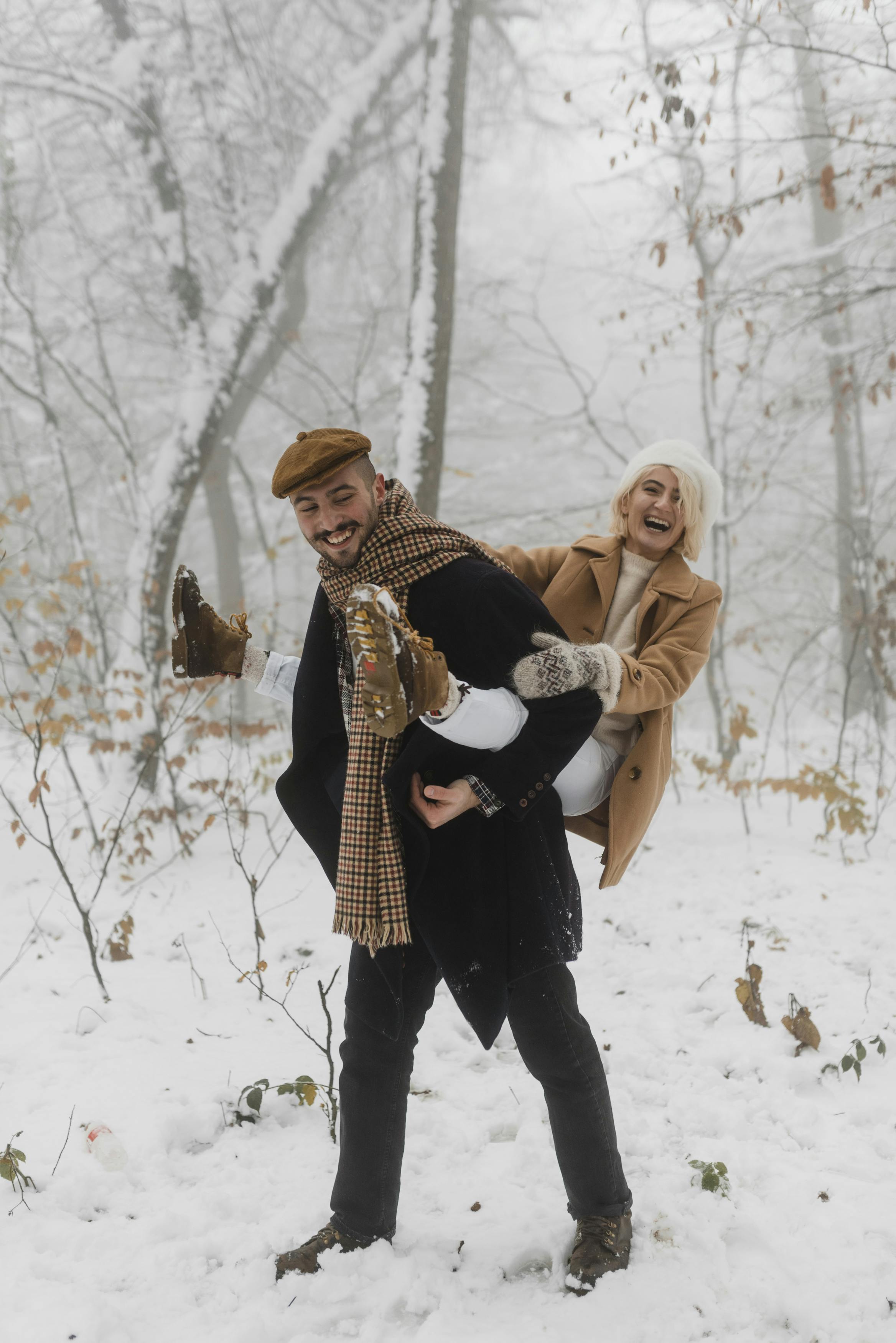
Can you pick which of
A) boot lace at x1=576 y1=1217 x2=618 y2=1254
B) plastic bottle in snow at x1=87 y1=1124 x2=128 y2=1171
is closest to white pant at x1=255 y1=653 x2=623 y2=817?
boot lace at x1=576 y1=1217 x2=618 y2=1254

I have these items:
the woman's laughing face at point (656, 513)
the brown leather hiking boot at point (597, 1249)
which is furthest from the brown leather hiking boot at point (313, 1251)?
the woman's laughing face at point (656, 513)

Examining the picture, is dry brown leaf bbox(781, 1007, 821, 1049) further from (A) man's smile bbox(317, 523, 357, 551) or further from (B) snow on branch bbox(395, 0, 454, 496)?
(B) snow on branch bbox(395, 0, 454, 496)

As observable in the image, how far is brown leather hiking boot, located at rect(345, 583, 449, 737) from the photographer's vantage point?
129 centimetres

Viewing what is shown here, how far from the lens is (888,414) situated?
17.6 meters

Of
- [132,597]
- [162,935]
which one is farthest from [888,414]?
[162,935]

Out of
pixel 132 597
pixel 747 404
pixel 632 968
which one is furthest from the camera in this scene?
pixel 747 404

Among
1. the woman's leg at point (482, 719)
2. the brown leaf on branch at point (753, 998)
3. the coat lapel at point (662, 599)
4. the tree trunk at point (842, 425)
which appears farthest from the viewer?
the tree trunk at point (842, 425)

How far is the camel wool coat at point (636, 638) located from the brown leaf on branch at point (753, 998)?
1.32m

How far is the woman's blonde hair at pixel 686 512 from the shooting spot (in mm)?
2014

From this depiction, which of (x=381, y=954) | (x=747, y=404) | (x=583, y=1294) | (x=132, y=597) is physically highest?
(x=747, y=404)

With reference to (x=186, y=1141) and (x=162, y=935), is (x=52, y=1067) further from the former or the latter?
(x=162, y=935)

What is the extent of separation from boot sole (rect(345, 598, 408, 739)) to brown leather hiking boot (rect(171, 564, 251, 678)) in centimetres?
63

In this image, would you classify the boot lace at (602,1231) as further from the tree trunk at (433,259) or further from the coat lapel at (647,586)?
the tree trunk at (433,259)

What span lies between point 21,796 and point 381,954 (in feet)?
18.1
